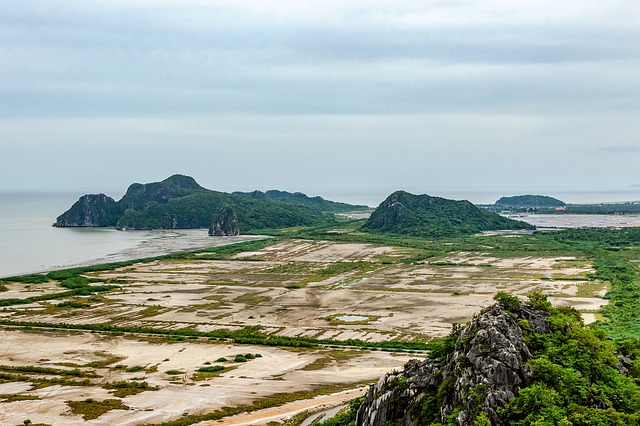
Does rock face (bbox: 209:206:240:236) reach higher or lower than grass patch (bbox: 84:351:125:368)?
higher

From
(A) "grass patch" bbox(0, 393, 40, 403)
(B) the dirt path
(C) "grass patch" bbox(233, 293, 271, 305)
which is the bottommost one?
(B) the dirt path

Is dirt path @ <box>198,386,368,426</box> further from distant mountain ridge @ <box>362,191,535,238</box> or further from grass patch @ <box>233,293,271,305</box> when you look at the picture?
distant mountain ridge @ <box>362,191,535,238</box>

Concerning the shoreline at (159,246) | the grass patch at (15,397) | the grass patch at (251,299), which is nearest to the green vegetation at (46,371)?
the grass patch at (15,397)

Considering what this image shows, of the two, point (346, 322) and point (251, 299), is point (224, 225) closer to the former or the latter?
point (251, 299)

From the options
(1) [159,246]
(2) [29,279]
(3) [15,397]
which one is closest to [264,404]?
(3) [15,397]

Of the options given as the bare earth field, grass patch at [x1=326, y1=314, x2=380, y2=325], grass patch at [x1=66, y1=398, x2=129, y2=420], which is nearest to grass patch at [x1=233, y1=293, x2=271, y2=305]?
the bare earth field

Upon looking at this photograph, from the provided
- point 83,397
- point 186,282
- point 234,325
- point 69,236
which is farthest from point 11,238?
point 83,397
